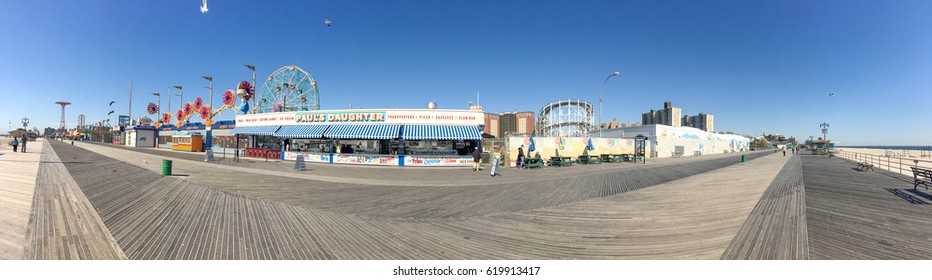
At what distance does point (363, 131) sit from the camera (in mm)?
19844

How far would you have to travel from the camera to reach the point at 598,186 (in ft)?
35.2

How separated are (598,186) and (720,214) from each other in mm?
4226

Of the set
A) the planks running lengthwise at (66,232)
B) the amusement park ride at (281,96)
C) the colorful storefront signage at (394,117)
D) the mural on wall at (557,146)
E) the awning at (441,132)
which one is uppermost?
the amusement park ride at (281,96)

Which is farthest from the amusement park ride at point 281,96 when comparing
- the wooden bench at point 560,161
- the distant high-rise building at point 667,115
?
the distant high-rise building at point 667,115

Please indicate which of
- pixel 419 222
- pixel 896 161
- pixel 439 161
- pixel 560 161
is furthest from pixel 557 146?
pixel 896 161

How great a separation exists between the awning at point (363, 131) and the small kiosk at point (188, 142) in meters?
25.4

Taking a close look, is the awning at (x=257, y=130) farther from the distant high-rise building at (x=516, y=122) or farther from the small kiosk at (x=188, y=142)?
the distant high-rise building at (x=516, y=122)

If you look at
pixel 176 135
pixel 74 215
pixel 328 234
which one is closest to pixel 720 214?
pixel 328 234

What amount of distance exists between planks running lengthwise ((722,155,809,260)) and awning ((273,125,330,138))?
71.4 ft

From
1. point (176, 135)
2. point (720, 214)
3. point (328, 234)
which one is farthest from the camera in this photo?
point (176, 135)

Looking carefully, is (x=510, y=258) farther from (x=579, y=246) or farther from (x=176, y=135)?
(x=176, y=135)

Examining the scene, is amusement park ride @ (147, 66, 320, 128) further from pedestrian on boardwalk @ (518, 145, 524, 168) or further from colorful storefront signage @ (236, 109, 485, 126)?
pedestrian on boardwalk @ (518, 145, 524, 168)

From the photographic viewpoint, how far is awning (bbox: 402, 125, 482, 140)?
1883 cm

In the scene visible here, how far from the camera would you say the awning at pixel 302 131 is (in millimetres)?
20889
